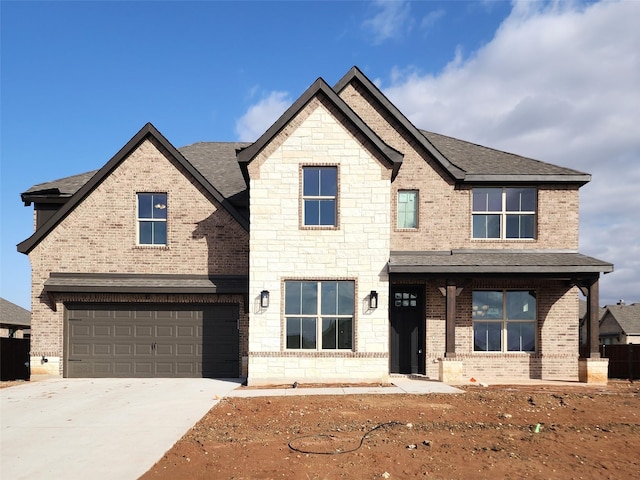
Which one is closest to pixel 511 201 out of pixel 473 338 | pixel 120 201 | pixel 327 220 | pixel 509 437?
pixel 473 338

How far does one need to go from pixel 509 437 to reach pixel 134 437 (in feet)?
21.3

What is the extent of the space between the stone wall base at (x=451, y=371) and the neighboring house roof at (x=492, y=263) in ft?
8.71

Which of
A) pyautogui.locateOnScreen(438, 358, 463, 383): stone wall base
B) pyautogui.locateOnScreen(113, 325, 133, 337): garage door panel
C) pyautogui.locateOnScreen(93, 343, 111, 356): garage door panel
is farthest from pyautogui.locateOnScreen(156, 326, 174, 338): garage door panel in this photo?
pyautogui.locateOnScreen(438, 358, 463, 383): stone wall base

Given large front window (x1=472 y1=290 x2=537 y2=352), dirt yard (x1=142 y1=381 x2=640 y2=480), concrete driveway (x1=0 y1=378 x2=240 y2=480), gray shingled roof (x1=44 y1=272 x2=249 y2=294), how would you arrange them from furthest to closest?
large front window (x1=472 y1=290 x2=537 y2=352), gray shingled roof (x1=44 y1=272 x2=249 y2=294), concrete driveway (x1=0 y1=378 x2=240 y2=480), dirt yard (x1=142 y1=381 x2=640 y2=480)

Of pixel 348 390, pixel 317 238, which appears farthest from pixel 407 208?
pixel 348 390

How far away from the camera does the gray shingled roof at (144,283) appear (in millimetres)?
15594

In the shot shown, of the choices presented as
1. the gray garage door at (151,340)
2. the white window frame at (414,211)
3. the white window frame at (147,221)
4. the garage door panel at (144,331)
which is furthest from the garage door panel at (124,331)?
the white window frame at (414,211)

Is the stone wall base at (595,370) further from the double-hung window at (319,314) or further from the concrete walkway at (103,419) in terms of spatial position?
the double-hung window at (319,314)

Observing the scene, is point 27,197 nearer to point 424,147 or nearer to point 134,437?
point 134,437

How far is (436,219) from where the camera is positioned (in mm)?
16328

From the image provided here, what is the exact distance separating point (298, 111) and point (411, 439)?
9792 millimetres

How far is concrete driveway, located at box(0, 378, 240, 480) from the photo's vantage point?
7262 millimetres

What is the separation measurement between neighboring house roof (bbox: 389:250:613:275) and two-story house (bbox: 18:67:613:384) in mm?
63

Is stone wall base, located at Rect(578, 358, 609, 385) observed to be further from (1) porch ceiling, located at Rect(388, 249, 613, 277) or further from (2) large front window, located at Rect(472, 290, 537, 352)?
(1) porch ceiling, located at Rect(388, 249, 613, 277)
